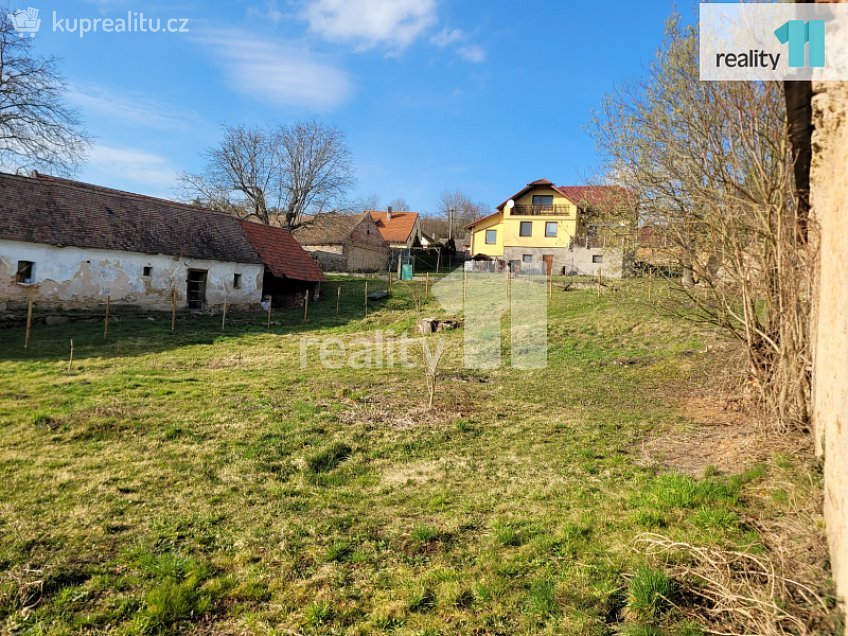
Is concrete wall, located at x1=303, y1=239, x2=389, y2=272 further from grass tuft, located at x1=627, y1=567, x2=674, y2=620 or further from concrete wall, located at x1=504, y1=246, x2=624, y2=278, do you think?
grass tuft, located at x1=627, y1=567, x2=674, y2=620

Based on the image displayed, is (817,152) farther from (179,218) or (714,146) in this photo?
(179,218)

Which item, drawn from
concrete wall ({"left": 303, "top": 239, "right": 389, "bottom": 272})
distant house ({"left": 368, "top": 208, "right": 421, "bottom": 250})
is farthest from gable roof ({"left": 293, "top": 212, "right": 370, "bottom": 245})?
distant house ({"left": 368, "top": 208, "right": 421, "bottom": 250})

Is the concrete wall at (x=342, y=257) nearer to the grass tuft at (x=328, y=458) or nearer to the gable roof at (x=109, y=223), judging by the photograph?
the gable roof at (x=109, y=223)

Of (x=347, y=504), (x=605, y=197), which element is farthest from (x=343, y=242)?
(x=347, y=504)

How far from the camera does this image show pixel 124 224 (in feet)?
66.2

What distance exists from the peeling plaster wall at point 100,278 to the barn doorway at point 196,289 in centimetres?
24

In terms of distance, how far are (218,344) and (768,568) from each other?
14.9 metres

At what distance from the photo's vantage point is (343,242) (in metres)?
36.7

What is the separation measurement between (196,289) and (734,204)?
21.2 meters

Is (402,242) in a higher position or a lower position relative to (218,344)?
higher

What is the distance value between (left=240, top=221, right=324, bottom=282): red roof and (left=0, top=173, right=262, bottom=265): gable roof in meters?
0.72

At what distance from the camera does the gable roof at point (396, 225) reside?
4739 cm

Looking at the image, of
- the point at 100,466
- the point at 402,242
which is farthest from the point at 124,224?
the point at 402,242

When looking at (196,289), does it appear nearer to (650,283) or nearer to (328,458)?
(328,458)
